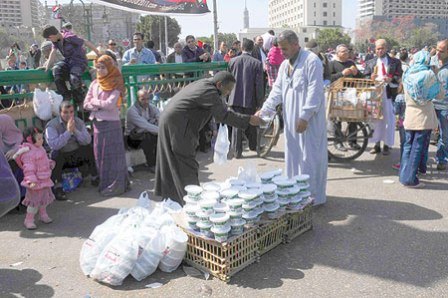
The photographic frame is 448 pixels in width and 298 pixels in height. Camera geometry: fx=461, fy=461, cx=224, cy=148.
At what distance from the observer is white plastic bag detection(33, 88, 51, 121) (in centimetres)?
607

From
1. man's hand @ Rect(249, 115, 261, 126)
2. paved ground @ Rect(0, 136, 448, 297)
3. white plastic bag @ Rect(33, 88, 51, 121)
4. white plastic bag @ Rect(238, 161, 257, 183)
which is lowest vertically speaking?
paved ground @ Rect(0, 136, 448, 297)

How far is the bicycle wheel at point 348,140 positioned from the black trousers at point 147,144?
288 cm

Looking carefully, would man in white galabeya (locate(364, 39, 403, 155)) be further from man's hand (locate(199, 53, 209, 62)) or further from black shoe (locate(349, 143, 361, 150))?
man's hand (locate(199, 53, 209, 62))

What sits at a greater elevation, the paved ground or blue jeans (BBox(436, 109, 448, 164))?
blue jeans (BBox(436, 109, 448, 164))

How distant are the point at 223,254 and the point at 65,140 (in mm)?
3129

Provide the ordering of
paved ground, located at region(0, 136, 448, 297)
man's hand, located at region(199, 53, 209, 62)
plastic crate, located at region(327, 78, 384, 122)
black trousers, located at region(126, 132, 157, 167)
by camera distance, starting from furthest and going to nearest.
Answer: man's hand, located at region(199, 53, 209, 62), black trousers, located at region(126, 132, 157, 167), plastic crate, located at region(327, 78, 384, 122), paved ground, located at region(0, 136, 448, 297)

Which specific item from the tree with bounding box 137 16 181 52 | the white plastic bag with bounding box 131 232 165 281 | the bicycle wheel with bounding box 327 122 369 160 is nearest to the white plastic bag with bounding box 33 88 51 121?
the white plastic bag with bounding box 131 232 165 281

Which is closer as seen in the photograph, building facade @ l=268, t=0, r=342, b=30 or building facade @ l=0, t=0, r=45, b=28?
building facade @ l=0, t=0, r=45, b=28

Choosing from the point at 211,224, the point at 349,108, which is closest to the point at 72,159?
the point at 211,224

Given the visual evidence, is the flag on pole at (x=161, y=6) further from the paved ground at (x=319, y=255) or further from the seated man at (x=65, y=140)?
the paved ground at (x=319, y=255)

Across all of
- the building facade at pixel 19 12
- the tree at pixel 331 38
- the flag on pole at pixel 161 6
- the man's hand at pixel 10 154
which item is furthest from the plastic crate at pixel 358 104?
the tree at pixel 331 38

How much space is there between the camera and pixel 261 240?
4.06 meters

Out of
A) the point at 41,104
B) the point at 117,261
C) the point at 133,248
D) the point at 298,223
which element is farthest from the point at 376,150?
the point at 117,261

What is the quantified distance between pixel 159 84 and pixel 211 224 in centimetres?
519
